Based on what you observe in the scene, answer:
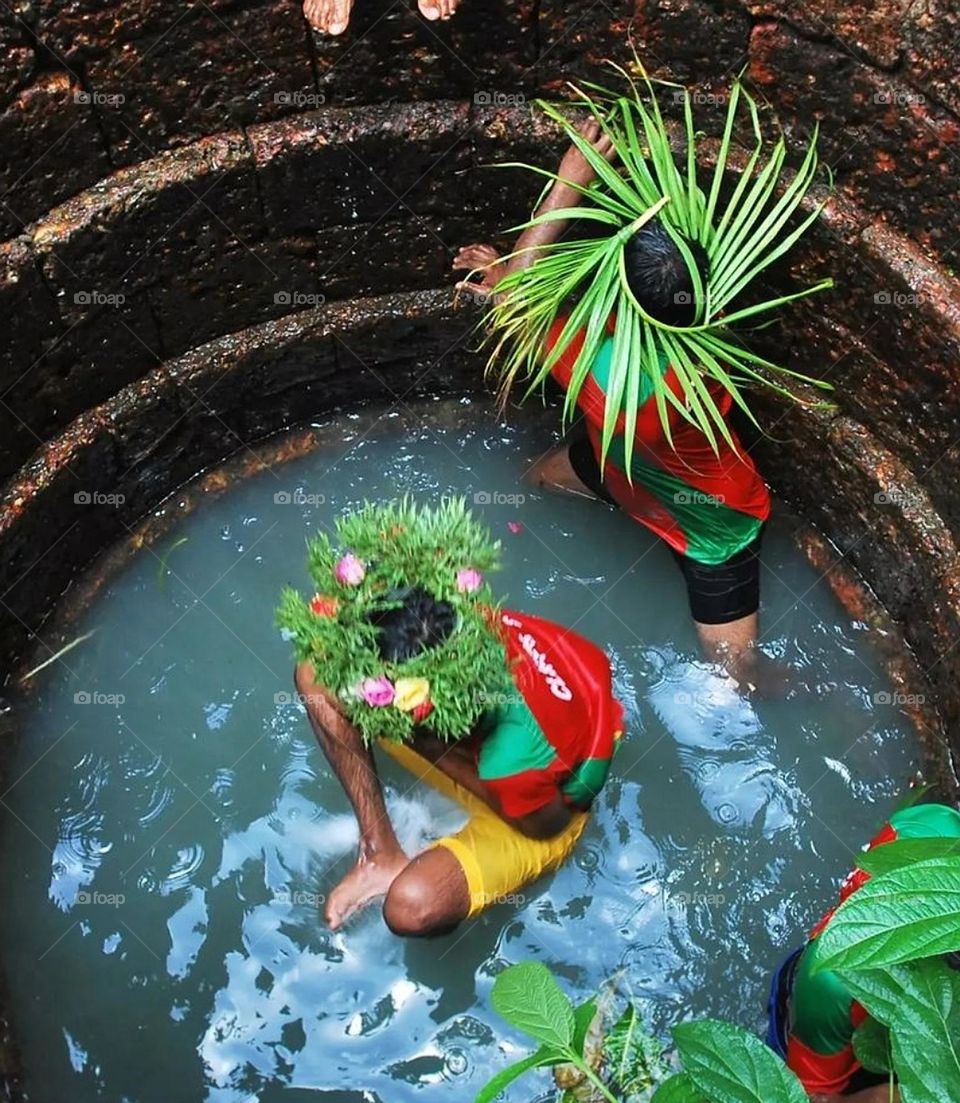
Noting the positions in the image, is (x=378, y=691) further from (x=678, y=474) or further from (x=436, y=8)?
(x=436, y=8)

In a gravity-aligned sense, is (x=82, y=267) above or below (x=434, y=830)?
above

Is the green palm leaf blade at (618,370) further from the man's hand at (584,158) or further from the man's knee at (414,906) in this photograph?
the man's knee at (414,906)

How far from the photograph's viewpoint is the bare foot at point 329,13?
3.43 metres

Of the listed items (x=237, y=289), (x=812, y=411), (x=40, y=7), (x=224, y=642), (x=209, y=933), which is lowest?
(x=209, y=933)

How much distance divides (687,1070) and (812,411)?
2.69m

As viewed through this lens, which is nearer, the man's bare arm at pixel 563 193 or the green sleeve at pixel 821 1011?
the green sleeve at pixel 821 1011

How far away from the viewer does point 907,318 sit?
361cm

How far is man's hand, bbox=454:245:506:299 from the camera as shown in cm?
390

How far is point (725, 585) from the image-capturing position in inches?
149

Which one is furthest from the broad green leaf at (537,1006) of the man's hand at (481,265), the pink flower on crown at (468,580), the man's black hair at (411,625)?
the man's hand at (481,265)

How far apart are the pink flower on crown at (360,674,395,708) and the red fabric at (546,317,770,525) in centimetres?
128

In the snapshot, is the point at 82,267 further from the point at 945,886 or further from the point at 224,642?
the point at 945,886

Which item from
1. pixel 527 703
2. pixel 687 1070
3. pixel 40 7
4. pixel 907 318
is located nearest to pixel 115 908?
pixel 527 703

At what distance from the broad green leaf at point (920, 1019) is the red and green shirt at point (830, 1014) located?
2.49 feet
